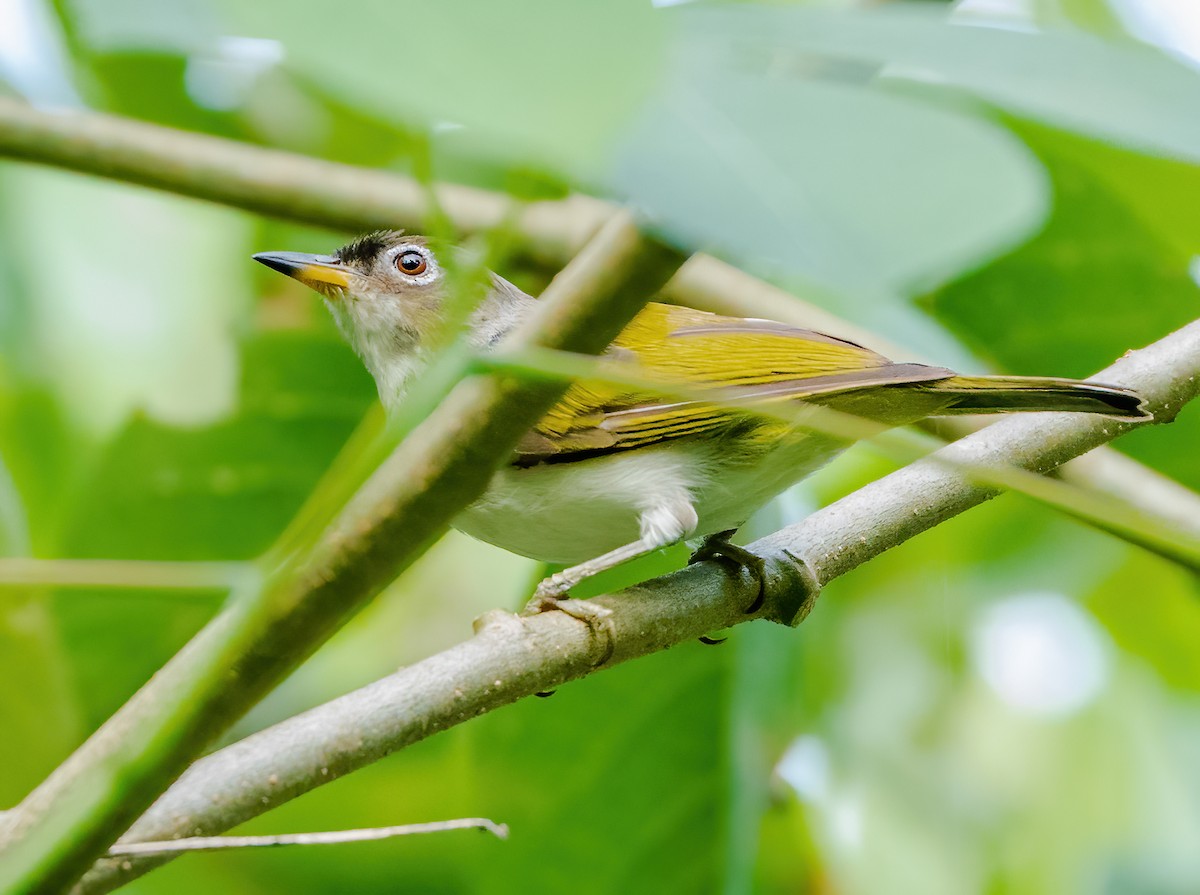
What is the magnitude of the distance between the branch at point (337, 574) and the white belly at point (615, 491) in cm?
165

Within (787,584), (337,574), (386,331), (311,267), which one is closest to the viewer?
(337,574)

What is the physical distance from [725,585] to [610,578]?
1.80 ft

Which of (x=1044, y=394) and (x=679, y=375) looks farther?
(x=679, y=375)

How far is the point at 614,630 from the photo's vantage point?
2.23m

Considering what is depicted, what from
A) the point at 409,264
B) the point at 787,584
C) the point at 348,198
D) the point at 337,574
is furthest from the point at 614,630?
the point at 409,264

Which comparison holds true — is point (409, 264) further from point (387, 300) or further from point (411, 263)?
point (387, 300)

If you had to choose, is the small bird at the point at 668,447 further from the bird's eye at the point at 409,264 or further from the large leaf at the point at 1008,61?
the large leaf at the point at 1008,61

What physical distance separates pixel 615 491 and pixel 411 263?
0.97 m

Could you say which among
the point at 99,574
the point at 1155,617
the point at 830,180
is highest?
the point at 1155,617

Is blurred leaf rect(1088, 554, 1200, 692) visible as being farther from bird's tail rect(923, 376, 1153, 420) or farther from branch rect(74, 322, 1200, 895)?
bird's tail rect(923, 376, 1153, 420)

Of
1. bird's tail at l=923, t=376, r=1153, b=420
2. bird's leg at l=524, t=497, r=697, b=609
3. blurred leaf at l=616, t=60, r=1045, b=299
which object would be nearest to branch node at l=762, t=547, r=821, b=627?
bird's leg at l=524, t=497, r=697, b=609

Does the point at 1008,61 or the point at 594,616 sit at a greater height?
the point at 594,616

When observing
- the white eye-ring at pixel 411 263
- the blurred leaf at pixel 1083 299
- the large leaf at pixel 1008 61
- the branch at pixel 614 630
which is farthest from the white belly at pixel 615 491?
the large leaf at pixel 1008 61

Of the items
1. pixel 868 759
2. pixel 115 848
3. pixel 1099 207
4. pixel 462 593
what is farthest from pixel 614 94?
pixel 868 759
